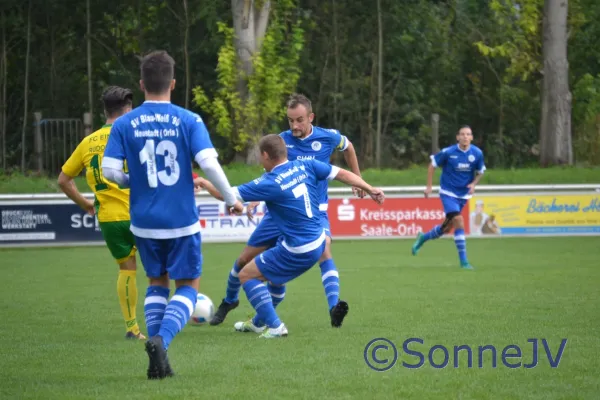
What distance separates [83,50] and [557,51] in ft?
48.2

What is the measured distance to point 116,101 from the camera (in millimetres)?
8867

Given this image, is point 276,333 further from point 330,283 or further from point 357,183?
point 357,183

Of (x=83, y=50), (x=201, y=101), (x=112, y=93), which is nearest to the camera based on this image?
(x=112, y=93)

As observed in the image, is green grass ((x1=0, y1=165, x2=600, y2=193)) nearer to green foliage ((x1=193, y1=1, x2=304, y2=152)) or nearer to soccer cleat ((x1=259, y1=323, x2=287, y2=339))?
green foliage ((x1=193, y1=1, x2=304, y2=152))

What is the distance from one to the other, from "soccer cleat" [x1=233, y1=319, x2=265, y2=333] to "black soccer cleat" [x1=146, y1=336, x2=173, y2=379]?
254cm

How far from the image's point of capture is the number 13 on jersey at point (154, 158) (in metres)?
6.89

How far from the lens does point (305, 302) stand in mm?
11836

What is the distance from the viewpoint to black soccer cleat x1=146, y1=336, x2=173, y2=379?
6.63 m

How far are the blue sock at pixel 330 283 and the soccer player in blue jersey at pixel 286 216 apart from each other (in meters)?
0.85

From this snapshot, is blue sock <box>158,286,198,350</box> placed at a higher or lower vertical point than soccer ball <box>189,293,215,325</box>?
higher

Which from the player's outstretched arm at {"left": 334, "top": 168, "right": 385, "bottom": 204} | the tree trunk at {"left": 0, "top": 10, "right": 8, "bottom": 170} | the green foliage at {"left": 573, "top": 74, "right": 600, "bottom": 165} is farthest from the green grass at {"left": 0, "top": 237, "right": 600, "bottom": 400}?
the tree trunk at {"left": 0, "top": 10, "right": 8, "bottom": 170}

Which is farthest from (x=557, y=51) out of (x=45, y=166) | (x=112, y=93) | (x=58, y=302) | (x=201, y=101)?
(x=112, y=93)

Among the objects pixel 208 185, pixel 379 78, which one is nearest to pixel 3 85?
pixel 379 78

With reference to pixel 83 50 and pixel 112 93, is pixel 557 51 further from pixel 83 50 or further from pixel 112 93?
pixel 112 93
